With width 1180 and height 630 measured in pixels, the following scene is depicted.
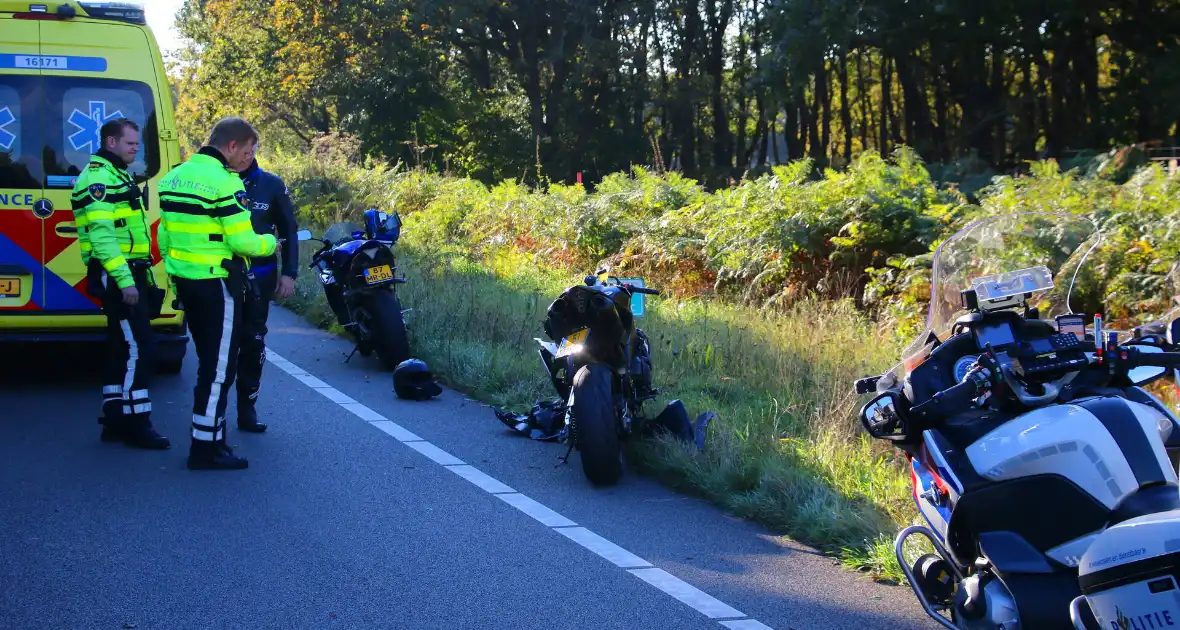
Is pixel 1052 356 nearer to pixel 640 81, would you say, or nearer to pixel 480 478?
pixel 480 478

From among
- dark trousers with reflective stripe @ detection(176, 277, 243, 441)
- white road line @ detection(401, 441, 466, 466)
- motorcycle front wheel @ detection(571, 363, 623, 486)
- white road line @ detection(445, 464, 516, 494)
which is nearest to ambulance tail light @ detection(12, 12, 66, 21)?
dark trousers with reflective stripe @ detection(176, 277, 243, 441)

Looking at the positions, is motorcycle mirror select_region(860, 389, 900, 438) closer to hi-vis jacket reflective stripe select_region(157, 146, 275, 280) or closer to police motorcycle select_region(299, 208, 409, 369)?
hi-vis jacket reflective stripe select_region(157, 146, 275, 280)

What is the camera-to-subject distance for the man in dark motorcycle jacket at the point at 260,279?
287 inches

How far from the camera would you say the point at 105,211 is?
7.01 m

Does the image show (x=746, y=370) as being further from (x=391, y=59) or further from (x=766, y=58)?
(x=391, y=59)

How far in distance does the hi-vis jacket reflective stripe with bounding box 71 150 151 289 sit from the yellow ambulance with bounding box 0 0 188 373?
1246 millimetres

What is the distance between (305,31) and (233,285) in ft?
117

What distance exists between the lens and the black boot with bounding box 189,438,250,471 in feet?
21.5

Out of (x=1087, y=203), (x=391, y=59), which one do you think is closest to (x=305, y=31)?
(x=391, y=59)

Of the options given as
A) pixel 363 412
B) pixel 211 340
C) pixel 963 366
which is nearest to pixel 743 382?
pixel 363 412

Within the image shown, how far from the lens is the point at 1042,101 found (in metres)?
30.8

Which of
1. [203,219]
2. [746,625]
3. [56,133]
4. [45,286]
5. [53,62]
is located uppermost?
[53,62]

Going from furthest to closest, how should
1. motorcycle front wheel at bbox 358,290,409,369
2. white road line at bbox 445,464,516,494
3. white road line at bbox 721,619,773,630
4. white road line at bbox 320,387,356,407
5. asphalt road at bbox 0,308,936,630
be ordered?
motorcycle front wheel at bbox 358,290,409,369 → white road line at bbox 320,387,356,407 → white road line at bbox 445,464,516,494 → asphalt road at bbox 0,308,936,630 → white road line at bbox 721,619,773,630

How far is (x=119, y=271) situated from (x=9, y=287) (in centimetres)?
177
